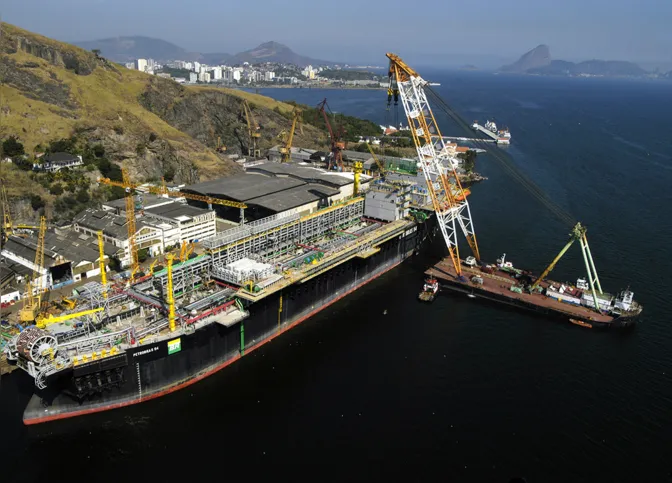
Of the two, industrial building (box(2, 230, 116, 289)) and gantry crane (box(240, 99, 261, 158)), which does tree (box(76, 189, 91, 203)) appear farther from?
gantry crane (box(240, 99, 261, 158))

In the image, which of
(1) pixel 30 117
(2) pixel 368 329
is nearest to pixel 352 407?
(2) pixel 368 329

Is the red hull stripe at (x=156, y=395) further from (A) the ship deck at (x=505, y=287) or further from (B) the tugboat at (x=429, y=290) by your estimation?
(A) the ship deck at (x=505, y=287)

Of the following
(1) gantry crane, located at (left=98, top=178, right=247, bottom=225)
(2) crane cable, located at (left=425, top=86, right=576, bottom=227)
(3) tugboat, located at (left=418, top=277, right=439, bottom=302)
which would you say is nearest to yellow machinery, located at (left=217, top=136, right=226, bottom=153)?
(1) gantry crane, located at (left=98, top=178, right=247, bottom=225)

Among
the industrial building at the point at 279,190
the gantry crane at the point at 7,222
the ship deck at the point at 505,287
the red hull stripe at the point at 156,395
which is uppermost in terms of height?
the industrial building at the point at 279,190

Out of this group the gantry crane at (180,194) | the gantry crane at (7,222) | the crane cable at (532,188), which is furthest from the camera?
the crane cable at (532,188)

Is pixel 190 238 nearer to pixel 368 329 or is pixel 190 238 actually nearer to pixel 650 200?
pixel 368 329

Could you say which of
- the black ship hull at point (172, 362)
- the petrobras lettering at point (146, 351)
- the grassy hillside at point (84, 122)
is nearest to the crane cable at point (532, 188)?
the black ship hull at point (172, 362)
